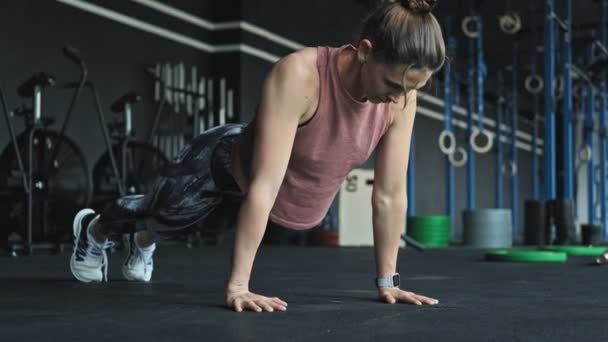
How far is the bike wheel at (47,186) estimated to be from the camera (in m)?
4.15

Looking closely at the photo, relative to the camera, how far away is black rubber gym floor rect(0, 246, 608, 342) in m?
1.33

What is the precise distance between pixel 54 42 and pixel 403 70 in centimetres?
392

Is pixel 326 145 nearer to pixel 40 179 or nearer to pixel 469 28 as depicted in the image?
pixel 40 179

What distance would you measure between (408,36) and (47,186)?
306 centimetres

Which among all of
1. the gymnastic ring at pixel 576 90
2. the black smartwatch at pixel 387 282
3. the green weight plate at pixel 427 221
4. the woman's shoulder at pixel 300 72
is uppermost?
the gymnastic ring at pixel 576 90

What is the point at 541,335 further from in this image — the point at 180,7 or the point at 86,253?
the point at 180,7

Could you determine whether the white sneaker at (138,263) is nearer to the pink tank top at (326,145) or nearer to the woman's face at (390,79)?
the pink tank top at (326,145)

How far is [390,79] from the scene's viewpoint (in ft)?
5.12

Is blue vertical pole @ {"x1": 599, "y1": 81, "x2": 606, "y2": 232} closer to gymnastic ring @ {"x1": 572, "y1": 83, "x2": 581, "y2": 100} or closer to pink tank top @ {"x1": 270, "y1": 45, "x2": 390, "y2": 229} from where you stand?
gymnastic ring @ {"x1": 572, "y1": 83, "x2": 581, "y2": 100}

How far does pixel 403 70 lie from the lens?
154 cm

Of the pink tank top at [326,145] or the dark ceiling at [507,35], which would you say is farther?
the dark ceiling at [507,35]

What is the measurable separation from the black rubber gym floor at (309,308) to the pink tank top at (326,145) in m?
0.22

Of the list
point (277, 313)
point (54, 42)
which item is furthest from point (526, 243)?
point (277, 313)

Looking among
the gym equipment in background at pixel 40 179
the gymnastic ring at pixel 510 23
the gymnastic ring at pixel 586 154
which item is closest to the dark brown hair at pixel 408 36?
the gym equipment in background at pixel 40 179
